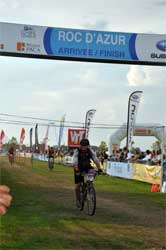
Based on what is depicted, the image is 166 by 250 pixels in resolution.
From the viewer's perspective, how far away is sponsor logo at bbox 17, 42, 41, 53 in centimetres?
1578

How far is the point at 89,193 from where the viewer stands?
10.7 m

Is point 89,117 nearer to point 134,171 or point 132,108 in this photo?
point 132,108

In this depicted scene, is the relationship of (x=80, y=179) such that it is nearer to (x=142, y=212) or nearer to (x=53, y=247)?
(x=142, y=212)

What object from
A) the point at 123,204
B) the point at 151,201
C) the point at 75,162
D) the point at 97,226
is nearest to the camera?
the point at 97,226

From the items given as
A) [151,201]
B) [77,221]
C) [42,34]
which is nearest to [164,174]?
[151,201]

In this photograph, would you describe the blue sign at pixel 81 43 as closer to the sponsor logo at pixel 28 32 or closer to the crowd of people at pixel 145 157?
the sponsor logo at pixel 28 32

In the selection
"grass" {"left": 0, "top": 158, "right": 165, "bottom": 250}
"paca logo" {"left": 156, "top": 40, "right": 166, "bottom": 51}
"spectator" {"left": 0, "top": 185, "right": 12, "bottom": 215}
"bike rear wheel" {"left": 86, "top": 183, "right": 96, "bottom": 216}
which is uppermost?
"paca logo" {"left": 156, "top": 40, "right": 166, "bottom": 51}

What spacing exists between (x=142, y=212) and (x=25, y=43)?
7.27 meters

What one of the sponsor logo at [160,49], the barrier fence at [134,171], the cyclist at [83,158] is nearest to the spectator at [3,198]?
the cyclist at [83,158]

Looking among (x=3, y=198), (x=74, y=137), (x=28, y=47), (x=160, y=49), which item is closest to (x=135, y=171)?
(x=160, y=49)

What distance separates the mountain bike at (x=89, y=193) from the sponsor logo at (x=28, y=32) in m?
6.46

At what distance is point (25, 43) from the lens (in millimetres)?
15922

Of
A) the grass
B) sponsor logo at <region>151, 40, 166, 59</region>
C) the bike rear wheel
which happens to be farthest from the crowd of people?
the bike rear wheel

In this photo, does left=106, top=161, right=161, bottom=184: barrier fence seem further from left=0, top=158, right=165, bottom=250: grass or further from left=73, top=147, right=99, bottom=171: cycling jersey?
left=73, top=147, right=99, bottom=171: cycling jersey
